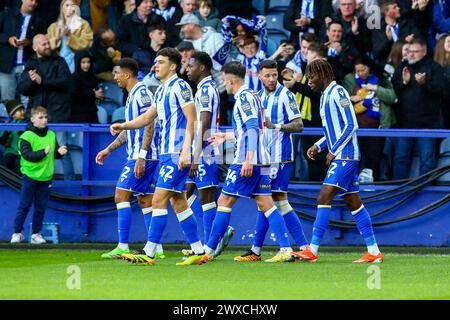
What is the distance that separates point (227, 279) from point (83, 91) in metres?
7.38

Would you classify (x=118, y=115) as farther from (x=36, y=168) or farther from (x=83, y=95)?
(x=36, y=168)

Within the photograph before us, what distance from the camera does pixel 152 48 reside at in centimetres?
1881

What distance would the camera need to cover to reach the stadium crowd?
56.8 ft

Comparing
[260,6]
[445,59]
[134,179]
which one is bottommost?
[134,179]

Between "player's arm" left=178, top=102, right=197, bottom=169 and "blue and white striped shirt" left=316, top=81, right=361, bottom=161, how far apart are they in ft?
5.52

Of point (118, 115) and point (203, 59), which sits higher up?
point (203, 59)

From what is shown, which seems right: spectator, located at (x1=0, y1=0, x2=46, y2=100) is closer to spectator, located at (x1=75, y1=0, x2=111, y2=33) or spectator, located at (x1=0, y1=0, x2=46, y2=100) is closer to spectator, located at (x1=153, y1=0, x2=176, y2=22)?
spectator, located at (x1=75, y1=0, x2=111, y2=33)

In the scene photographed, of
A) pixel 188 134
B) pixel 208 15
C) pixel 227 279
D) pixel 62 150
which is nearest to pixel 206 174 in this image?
pixel 188 134

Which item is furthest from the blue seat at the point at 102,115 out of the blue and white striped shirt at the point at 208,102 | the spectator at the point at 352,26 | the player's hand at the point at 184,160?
the player's hand at the point at 184,160

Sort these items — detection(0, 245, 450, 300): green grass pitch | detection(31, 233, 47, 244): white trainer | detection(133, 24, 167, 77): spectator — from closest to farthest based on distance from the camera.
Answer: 1. detection(0, 245, 450, 300): green grass pitch
2. detection(31, 233, 47, 244): white trainer
3. detection(133, 24, 167, 77): spectator

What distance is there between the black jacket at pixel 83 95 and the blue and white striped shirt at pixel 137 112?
12.3 feet

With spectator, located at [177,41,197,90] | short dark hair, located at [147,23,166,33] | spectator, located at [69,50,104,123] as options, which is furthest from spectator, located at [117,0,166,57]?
spectator, located at [177,41,197,90]
